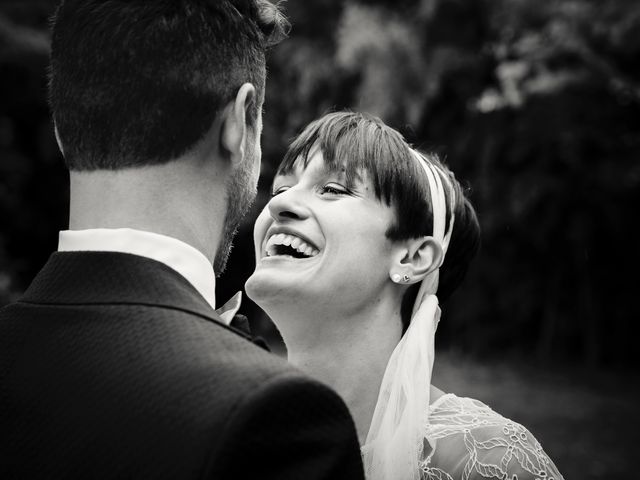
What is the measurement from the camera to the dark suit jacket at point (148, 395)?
4.54 feet

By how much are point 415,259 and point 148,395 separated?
73.2 inches

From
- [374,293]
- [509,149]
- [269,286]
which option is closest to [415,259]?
[374,293]

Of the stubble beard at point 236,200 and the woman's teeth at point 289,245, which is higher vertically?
the stubble beard at point 236,200

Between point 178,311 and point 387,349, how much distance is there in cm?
167

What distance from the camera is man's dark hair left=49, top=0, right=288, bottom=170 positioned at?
1.68 m

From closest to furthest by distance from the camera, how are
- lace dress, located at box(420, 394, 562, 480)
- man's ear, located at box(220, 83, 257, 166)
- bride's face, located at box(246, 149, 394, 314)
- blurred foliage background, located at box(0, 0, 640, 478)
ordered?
1. man's ear, located at box(220, 83, 257, 166)
2. lace dress, located at box(420, 394, 562, 480)
3. bride's face, located at box(246, 149, 394, 314)
4. blurred foliage background, located at box(0, 0, 640, 478)

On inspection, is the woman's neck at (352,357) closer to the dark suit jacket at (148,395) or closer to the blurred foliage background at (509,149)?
the dark suit jacket at (148,395)

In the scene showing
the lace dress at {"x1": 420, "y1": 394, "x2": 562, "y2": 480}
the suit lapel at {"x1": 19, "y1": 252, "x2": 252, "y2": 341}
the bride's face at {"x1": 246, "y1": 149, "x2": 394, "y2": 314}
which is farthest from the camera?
the bride's face at {"x1": 246, "y1": 149, "x2": 394, "y2": 314}

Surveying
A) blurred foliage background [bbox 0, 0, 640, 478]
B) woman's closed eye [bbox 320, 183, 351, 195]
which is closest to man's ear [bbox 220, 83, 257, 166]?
woman's closed eye [bbox 320, 183, 351, 195]

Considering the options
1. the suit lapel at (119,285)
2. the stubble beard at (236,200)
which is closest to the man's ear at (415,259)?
the stubble beard at (236,200)

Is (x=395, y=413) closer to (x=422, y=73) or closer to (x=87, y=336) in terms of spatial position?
(x=87, y=336)

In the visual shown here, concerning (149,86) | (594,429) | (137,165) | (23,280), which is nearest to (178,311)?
(137,165)

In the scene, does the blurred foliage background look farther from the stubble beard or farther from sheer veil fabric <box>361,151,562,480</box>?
the stubble beard

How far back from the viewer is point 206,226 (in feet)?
5.78
